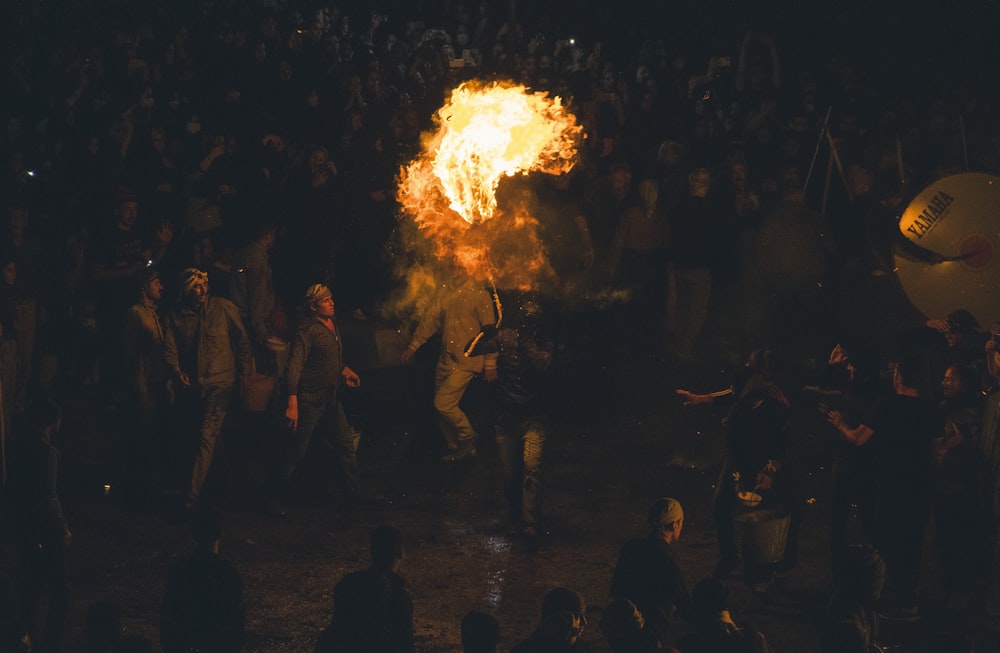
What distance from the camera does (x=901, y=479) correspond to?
765 centimetres

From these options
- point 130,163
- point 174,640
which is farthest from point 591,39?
point 174,640

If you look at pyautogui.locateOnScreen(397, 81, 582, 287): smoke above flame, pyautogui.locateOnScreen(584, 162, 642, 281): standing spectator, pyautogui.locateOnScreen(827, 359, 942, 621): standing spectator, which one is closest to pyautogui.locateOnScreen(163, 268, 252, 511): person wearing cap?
pyautogui.locateOnScreen(397, 81, 582, 287): smoke above flame

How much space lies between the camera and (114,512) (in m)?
9.93

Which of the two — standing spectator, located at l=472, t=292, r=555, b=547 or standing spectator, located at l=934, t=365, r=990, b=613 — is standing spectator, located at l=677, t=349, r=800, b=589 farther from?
standing spectator, located at l=472, t=292, r=555, b=547

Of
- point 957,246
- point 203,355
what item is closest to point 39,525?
point 203,355

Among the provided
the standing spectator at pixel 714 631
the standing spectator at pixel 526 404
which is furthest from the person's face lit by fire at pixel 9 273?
the standing spectator at pixel 714 631

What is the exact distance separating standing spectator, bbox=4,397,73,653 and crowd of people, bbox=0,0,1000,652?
19 millimetres

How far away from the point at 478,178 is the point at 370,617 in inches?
268

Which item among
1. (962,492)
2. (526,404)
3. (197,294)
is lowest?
(962,492)

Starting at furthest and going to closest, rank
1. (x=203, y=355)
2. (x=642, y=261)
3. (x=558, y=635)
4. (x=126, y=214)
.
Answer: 1. (x=642, y=261)
2. (x=126, y=214)
3. (x=203, y=355)
4. (x=558, y=635)

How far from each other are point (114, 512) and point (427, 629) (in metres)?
3.67

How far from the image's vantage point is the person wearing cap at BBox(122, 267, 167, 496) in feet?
32.5

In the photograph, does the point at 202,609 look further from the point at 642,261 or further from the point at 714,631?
the point at 642,261

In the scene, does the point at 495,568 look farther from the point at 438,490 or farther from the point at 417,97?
the point at 417,97
